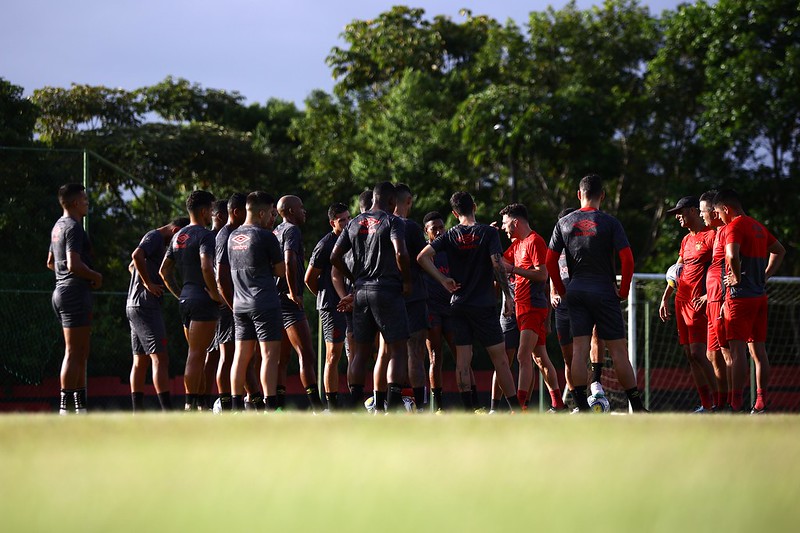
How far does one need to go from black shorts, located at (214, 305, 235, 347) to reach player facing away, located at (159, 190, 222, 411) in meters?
0.55

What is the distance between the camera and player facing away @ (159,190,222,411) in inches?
396

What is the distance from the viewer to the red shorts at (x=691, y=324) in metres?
11.0

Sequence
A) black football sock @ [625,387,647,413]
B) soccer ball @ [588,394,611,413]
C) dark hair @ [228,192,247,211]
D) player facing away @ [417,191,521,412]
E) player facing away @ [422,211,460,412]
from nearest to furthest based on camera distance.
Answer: black football sock @ [625,387,647,413]
player facing away @ [417,191,521,412]
soccer ball @ [588,394,611,413]
dark hair @ [228,192,247,211]
player facing away @ [422,211,460,412]

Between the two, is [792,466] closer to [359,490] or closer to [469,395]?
[359,490]

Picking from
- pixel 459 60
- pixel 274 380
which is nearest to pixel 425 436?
pixel 274 380

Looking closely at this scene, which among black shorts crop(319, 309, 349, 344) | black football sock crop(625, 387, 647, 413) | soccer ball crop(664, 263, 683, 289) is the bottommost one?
black football sock crop(625, 387, 647, 413)

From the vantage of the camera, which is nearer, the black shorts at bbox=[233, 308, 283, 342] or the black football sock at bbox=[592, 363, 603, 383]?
the black shorts at bbox=[233, 308, 283, 342]

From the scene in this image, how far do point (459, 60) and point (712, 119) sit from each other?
46.8 feet

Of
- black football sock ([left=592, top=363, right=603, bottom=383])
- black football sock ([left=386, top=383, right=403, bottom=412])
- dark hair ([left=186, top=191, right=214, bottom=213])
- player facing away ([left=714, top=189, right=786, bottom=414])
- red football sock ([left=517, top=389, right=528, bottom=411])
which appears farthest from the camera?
black football sock ([left=592, top=363, right=603, bottom=383])

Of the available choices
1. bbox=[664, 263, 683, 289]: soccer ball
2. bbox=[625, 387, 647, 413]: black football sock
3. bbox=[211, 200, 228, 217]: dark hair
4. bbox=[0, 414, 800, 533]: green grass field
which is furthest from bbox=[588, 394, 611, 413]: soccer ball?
bbox=[211, 200, 228, 217]: dark hair

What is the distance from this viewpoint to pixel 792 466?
426cm

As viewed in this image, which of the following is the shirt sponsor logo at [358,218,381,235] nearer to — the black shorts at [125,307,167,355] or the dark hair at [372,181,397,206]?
the dark hair at [372,181,397,206]

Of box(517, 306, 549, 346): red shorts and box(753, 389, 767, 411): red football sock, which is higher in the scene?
box(517, 306, 549, 346): red shorts

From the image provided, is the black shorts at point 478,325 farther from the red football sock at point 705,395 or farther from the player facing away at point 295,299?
the red football sock at point 705,395
